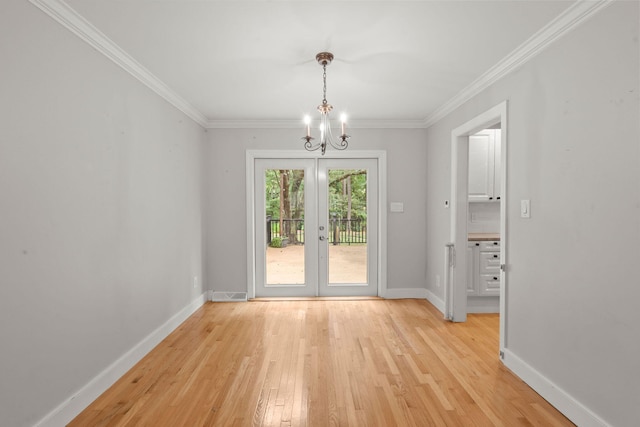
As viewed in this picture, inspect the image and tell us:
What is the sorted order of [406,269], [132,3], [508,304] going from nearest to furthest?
[132,3] < [508,304] < [406,269]

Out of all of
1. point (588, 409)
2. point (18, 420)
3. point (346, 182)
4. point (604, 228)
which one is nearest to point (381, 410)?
point (588, 409)

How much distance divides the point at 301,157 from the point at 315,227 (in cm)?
98

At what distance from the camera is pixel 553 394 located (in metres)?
2.28

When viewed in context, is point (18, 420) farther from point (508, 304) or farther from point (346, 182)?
point (346, 182)

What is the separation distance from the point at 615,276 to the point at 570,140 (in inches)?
33.3

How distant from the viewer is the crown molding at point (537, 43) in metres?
1.99

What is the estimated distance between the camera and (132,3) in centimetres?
199

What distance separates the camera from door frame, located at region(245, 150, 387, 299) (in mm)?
4719

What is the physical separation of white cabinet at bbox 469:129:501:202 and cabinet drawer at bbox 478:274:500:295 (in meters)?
0.93

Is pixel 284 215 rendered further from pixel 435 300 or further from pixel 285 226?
pixel 435 300

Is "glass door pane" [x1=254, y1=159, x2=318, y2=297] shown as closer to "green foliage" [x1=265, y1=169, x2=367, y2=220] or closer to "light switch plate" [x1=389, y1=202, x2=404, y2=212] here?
"green foliage" [x1=265, y1=169, x2=367, y2=220]

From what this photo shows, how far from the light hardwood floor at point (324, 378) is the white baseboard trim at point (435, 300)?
0.35m

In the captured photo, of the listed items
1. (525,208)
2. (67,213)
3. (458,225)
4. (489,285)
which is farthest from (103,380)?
(489,285)

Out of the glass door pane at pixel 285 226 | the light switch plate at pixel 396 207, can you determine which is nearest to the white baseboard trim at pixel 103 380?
the glass door pane at pixel 285 226
